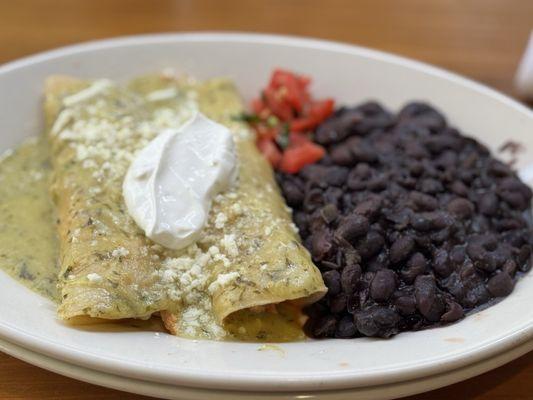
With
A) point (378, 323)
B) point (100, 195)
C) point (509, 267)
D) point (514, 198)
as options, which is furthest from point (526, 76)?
point (100, 195)

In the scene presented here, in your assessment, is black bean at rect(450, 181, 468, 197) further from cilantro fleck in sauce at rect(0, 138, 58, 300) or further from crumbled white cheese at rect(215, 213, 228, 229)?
cilantro fleck in sauce at rect(0, 138, 58, 300)

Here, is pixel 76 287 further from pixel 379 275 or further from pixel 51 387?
Answer: pixel 379 275

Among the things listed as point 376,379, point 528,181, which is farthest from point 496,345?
point 528,181

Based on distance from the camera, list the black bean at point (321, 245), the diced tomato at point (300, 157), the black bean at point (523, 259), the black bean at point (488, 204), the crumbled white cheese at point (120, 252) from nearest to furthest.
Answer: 1. the crumbled white cheese at point (120, 252)
2. the black bean at point (321, 245)
3. the black bean at point (523, 259)
4. the black bean at point (488, 204)
5. the diced tomato at point (300, 157)

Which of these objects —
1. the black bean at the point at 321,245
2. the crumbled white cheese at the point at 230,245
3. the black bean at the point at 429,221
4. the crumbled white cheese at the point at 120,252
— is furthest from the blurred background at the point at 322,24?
the crumbled white cheese at the point at 230,245

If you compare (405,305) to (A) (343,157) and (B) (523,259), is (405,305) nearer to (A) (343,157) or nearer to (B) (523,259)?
(B) (523,259)

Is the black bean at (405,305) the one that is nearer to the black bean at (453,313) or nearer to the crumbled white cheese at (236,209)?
the black bean at (453,313)

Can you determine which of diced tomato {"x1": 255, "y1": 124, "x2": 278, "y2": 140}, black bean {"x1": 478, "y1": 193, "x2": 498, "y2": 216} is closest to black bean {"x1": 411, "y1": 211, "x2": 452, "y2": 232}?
black bean {"x1": 478, "y1": 193, "x2": 498, "y2": 216}
